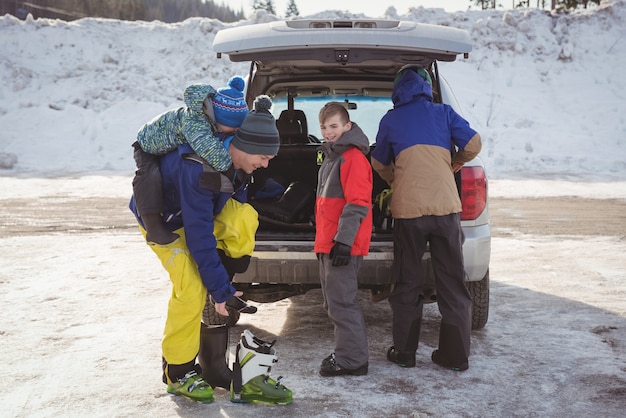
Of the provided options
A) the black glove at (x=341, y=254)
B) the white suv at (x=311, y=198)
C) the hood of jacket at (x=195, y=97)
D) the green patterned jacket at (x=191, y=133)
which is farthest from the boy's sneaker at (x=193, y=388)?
the hood of jacket at (x=195, y=97)

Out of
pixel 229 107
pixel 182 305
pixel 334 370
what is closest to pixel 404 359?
pixel 334 370

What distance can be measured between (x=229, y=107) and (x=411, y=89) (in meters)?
1.16

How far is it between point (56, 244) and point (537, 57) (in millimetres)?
22673

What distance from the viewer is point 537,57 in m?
26.6

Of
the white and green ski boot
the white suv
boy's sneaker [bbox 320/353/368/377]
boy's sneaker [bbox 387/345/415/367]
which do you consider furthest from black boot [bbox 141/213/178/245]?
boy's sneaker [bbox 387/345/415/367]

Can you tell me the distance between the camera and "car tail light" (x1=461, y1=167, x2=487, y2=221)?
4188mm

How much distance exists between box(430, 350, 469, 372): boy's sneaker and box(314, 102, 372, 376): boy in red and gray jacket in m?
0.46

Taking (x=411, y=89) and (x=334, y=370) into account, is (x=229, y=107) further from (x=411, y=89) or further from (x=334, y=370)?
(x=334, y=370)

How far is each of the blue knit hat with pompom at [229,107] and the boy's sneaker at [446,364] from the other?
1773 mm

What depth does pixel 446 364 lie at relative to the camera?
13.1 ft

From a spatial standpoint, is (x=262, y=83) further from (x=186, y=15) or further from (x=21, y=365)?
(x=186, y=15)

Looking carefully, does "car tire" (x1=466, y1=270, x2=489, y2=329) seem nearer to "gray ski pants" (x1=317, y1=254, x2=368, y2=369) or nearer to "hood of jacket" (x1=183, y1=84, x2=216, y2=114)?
"gray ski pants" (x1=317, y1=254, x2=368, y2=369)

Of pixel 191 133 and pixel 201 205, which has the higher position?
pixel 191 133

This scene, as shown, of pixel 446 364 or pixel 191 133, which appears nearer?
pixel 191 133
